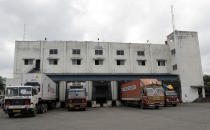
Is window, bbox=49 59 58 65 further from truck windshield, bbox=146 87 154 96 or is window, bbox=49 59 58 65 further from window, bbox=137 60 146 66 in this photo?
truck windshield, bbox=146 87 154 96

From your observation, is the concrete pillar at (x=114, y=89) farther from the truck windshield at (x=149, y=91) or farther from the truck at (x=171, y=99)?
the truck windshield at (x=149, y=91)

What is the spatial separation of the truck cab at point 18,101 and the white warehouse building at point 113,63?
54.6ft

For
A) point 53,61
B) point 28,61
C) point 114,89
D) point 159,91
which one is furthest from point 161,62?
point 28,61

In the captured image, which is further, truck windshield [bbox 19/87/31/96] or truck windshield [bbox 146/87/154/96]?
truck windshield [bbox 146/87/154/96]

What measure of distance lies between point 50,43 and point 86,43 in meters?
6.84

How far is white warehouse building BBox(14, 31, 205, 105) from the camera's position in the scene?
34312 mm

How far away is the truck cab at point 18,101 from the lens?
15.1m

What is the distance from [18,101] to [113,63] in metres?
23.5

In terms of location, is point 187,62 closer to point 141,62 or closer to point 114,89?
point 141,62

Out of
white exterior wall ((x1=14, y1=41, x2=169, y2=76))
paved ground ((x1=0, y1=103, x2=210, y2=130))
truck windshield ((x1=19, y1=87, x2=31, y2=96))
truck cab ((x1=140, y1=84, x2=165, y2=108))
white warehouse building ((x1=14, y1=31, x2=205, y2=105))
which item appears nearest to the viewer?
paved ground ((x1=0, y1=103, x2=210, y2=130))

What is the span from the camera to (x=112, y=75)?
34000 mm

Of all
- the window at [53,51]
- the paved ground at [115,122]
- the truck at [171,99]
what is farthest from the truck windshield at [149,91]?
the window at [53,51]

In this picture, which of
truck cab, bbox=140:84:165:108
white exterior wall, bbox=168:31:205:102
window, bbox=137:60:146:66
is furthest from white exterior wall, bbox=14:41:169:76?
truck cab, bbox=140:84:165:108

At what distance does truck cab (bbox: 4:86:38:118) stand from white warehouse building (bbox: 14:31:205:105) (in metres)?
16.7
